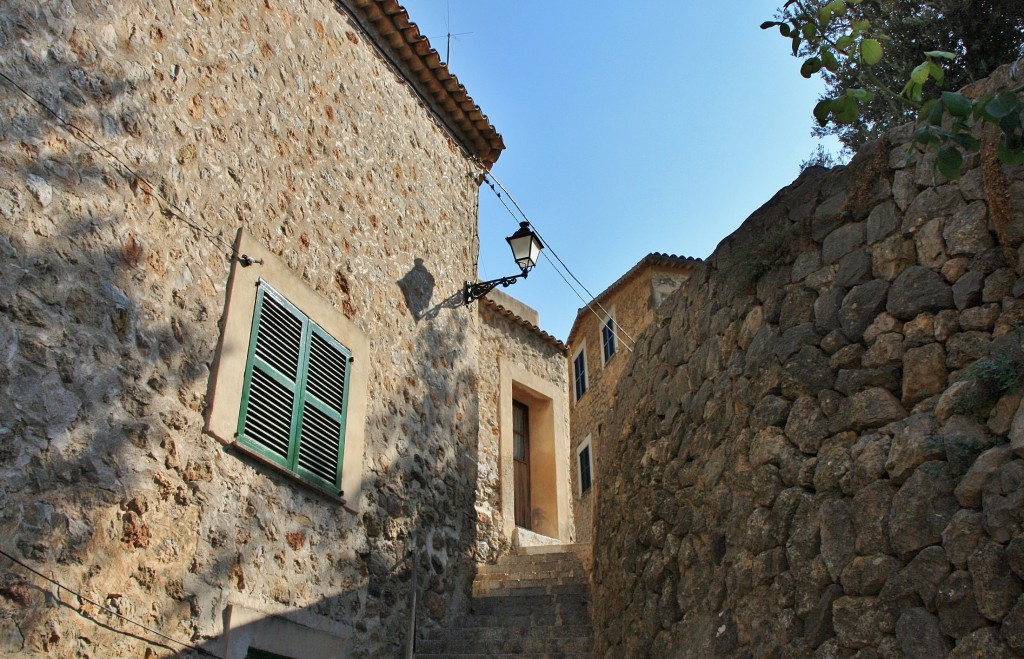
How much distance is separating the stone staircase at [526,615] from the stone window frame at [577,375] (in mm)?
8068

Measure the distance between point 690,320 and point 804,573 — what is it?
75.2 inches

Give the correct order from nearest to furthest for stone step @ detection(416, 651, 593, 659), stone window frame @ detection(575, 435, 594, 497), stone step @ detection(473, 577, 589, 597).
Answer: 1. stone step @ detection(416, 651, 593, 659)
2. stone step @ detection(473, 577, 589, 597)
3. stone window frame @ detection(575, 435, 594, 497)

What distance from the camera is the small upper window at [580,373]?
16688 mm

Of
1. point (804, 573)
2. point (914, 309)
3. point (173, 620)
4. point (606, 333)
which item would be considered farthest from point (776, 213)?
point (606, 333)

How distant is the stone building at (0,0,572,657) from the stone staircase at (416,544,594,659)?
0.91ft

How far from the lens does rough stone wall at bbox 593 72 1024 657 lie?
3531mm

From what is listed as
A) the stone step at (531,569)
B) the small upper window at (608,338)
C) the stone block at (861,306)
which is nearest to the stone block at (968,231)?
the stone block at (861,306)

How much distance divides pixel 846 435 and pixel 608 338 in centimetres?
1175

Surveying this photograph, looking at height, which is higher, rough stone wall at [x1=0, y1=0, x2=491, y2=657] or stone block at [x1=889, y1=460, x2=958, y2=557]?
rough stone wall at [x1=0, y1=0, x2=491, y2=657]

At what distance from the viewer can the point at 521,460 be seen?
11016 millimetres

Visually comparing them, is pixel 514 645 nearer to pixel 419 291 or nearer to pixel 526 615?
pixel 526 615

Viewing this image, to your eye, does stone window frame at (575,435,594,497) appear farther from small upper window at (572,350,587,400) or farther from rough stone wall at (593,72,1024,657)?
rough stone wall at (593,72,1024,657)

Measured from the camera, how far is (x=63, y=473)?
4051 millimetres

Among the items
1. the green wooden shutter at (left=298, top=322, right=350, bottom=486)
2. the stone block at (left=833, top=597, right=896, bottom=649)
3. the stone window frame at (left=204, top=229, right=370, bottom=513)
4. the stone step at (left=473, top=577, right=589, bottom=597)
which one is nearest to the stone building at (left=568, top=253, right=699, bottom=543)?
the stone step at (left=473, top=577, right=589, bottom=597)
